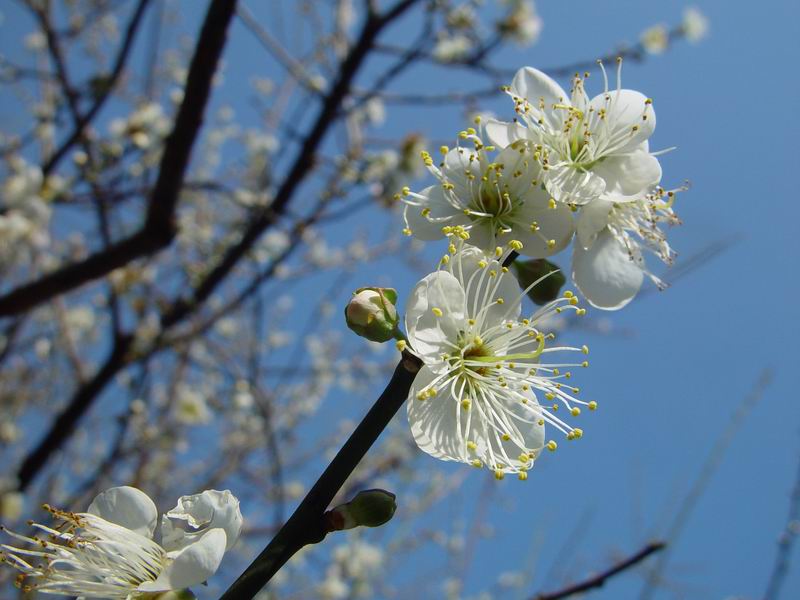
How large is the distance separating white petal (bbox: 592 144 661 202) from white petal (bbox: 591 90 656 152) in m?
0.02

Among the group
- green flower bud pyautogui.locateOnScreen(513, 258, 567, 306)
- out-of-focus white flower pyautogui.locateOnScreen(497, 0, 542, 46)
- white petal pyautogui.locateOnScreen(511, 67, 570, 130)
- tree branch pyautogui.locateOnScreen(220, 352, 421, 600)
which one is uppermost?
out-of-focus white flower pyautogui.locateOnScreen(497, 0, 542, 46)

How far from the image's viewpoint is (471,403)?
0.98m

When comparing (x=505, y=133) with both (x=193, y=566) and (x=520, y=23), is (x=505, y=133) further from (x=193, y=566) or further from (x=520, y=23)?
(x=520, y=23)

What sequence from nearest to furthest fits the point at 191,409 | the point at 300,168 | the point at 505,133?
the point at 505,133 < the point at 300,168 < the point at 191,409

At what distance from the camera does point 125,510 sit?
36.7 inches

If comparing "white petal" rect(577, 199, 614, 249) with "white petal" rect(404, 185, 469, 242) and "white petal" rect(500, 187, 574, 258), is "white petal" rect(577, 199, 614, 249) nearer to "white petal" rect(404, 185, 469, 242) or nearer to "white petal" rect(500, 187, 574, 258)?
"white petal" rect(500, 187, 574, 258)

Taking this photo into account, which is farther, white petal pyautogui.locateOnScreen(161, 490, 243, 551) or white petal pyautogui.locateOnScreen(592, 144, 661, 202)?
white petal pyautogui.locateOnScreen(592, 144, 661, 202)

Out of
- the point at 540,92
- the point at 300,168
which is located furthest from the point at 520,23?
the point at 540,92

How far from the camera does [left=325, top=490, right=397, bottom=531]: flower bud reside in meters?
0.80

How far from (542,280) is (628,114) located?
13.4 inches

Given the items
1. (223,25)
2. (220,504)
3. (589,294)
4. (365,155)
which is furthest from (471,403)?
(365,155)

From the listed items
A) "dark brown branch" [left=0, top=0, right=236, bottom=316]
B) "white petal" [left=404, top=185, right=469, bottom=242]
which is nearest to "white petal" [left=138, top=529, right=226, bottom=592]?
"white petal" [left=404, top=185, right=469, bottom=242]

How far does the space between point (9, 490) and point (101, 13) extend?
250 centimetres

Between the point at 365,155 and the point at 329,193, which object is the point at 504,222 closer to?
the point at 329,193
